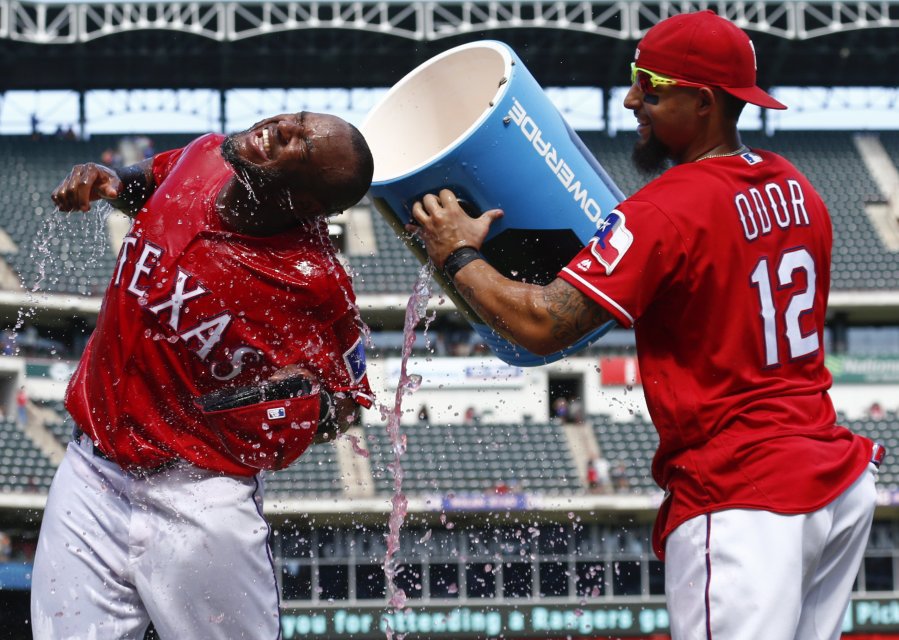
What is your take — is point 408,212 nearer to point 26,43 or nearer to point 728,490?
point 728,490

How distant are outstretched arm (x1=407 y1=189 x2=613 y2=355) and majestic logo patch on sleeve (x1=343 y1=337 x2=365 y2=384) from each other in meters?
0.36

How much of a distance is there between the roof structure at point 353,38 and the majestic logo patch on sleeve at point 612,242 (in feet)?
80.2

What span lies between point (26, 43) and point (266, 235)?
26.2 meters

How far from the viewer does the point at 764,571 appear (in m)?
2.84

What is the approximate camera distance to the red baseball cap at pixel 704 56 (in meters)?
3.17

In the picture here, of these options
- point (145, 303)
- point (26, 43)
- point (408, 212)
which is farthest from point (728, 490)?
point (26, 43)

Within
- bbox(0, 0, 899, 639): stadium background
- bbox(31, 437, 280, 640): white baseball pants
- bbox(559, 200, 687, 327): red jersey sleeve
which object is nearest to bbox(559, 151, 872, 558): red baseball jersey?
bbox(559, 200, 687, 327): red jersey sleeve

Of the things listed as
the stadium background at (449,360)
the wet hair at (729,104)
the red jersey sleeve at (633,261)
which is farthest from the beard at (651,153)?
the stadium background at (449,360)

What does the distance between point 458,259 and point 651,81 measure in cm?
68

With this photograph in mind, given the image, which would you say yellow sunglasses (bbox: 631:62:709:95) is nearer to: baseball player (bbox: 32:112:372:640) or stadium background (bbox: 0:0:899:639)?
baseball player (bbox: 32:112:372:640)

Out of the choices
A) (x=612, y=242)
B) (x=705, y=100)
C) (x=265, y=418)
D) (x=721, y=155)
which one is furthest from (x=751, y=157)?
(x=265, y=418)

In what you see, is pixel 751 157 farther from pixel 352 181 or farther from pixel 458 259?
pixel 352 181

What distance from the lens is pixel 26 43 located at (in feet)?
90.0

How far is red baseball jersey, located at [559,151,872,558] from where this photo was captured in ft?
9.75
